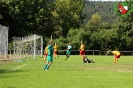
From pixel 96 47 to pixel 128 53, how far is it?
7.08m

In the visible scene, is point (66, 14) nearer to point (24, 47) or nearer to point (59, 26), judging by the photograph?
point (59, 26)

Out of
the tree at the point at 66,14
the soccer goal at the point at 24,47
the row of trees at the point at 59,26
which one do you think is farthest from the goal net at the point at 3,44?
the tree at the point at 66,14

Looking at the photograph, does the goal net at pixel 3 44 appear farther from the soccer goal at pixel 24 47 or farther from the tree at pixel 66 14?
the tree at pixel 66 14

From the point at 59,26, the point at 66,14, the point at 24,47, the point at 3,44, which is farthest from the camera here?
the point at 66,14

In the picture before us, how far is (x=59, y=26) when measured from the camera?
85.6 m

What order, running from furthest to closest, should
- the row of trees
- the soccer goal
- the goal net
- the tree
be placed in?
1. the tree
2. the row of trees
3. the soccer goal
4. the goal net

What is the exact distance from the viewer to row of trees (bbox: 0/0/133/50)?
71412 millimetres

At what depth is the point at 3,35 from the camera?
38625mm

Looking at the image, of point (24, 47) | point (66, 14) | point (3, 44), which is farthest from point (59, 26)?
point (3, 44)

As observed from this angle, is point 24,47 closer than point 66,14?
Yes

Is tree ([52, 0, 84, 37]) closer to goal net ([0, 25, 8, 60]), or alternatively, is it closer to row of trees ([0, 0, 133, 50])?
row of trees ([0, 0, 133, 50])

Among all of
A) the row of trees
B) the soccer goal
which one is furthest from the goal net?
the row of trees

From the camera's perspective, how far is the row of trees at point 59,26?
71412 millimetres

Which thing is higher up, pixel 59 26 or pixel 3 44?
pixel 59 26
